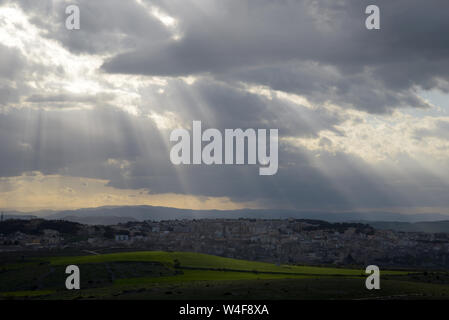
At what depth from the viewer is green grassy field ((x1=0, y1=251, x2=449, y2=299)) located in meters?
67.4

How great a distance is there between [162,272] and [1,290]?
33.7 meters

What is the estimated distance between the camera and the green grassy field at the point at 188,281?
2655 inches

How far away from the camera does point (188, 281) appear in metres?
93.5

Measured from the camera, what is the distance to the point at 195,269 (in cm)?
12244
